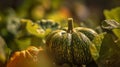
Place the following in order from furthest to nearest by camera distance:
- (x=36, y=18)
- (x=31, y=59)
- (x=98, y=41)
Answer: (x=36, y=18) → (x=31, y=59) → (x=98, y=41)

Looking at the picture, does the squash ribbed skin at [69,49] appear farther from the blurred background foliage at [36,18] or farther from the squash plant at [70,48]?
the blurred background foliage at [36,18]

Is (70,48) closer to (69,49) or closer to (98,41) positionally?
(69,49)

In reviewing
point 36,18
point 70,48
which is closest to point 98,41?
point 70,48

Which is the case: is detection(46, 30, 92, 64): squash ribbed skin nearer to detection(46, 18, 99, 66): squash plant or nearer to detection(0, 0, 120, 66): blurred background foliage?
detection(46, 18, 99, 66): squash plant

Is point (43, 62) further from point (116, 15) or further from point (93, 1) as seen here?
point (93, 1)

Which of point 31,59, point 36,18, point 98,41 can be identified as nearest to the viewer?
point 98,41

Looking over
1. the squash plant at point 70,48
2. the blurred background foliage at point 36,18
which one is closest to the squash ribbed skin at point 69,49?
the squash plant at point 70,48

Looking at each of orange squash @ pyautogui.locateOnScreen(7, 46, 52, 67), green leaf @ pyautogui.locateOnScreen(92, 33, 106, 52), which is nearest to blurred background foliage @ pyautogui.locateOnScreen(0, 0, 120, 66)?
green leaf @ pyautogui.locateOnScreen(92, 33, 106, 52)
